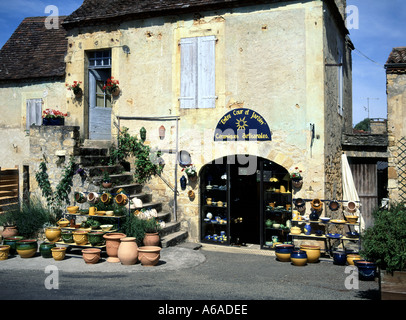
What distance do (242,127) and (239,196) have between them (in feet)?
7.03

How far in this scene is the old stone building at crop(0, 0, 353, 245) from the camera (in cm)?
1012

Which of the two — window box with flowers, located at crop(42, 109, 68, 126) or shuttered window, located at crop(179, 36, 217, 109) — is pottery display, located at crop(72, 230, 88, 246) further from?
shuttered window, located at crop(179, 36, 217, 109)

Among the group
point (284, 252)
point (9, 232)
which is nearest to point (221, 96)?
point (284, 252)

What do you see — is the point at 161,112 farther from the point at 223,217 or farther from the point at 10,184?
the point at 10,184

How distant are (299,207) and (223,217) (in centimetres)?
220

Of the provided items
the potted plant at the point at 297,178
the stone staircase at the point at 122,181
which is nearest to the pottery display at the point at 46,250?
the stone staircase at the point at 122,181

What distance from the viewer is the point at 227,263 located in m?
9.14

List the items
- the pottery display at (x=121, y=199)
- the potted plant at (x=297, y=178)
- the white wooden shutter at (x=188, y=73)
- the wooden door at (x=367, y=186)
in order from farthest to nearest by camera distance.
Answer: the wooden door at (x=367, y=186)
the white wooden shutter at (x=188, y=73)
the potted plant at (x=297, y=178)
the pottery display at (x=121, y=199)

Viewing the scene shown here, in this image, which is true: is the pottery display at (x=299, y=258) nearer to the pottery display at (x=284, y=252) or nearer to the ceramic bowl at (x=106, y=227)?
the pottery display at (x=284, y=252)

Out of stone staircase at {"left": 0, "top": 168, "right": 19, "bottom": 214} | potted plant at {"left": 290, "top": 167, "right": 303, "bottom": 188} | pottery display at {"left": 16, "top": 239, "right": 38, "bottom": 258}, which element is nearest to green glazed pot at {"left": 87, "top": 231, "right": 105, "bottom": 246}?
pottery display at {"left": 16, "top": 239, "right": 38, "bottom": 258}

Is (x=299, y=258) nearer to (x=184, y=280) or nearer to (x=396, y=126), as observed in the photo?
(x=184, y=280)

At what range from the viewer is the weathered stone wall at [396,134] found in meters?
11.5

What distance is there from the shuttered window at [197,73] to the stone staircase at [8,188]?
624 cm
